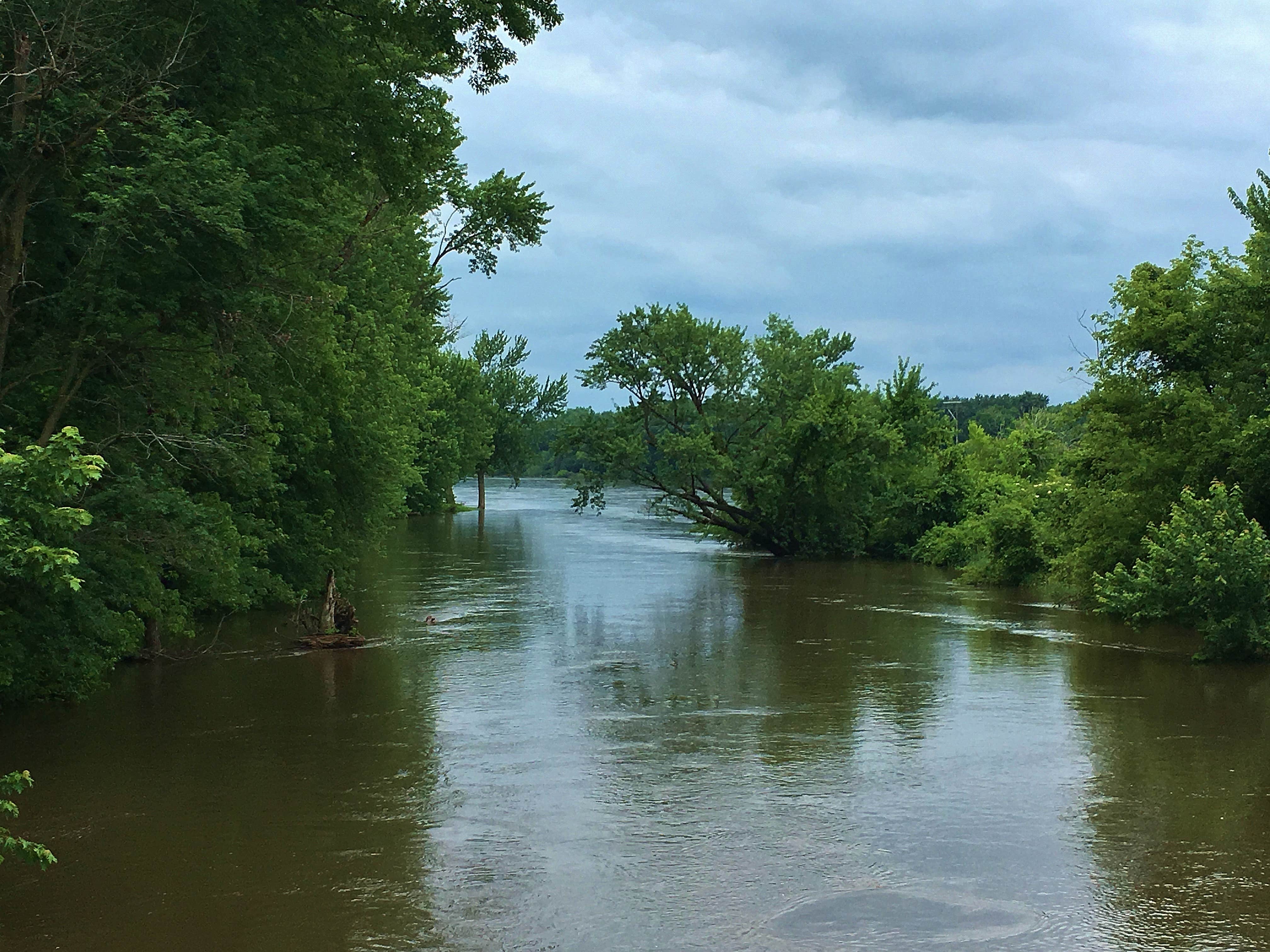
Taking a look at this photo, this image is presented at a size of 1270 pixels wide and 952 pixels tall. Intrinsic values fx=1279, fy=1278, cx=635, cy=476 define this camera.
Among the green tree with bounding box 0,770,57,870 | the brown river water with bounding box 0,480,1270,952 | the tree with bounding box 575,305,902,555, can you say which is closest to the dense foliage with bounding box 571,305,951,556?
the tree with bounding box 575,305,902,555

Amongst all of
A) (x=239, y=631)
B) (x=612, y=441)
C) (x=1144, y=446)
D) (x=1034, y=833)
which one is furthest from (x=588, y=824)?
(x=612, y=441)

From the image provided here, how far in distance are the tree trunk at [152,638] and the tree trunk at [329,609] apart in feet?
10.0

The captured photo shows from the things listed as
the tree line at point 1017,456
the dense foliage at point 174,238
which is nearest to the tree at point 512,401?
the tree line at point 1017,456

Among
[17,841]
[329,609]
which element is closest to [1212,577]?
[329,609]

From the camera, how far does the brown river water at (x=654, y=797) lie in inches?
364

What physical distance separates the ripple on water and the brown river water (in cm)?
3

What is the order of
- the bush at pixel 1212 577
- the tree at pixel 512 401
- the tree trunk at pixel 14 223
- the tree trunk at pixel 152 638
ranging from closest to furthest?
the tree trunk at pixel 14 223
the bush at pixel 1212 577
the tree trunk at pixel 152 638
the tree at pixel 512 401

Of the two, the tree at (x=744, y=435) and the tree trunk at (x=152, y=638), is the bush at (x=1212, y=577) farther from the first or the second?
the tree at (x=744, y=435)

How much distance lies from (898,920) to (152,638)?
15011mm

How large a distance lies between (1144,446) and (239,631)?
58.3 ft

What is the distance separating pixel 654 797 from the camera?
12531 mm

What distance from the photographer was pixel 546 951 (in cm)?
871

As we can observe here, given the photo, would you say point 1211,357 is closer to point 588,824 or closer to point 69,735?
point 588,824

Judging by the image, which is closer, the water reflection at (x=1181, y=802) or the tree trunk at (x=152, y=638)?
the water reflection at (x=1181, y=802)
